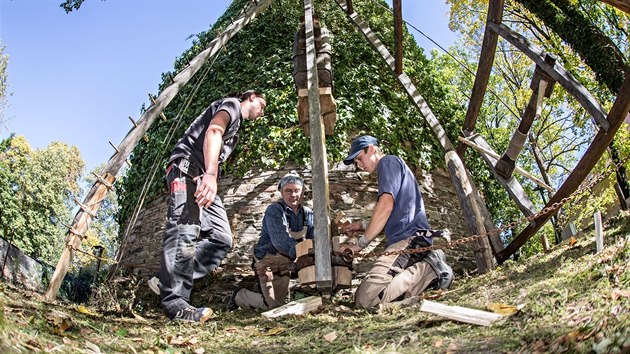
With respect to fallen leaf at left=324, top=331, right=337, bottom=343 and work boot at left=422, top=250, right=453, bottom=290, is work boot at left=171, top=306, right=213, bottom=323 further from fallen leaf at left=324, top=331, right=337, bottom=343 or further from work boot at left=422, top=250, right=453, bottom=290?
work boot at left=422, top=250, right=453, bottom=290

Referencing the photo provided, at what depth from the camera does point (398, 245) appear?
467 cm

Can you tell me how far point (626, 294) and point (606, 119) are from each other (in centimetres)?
252

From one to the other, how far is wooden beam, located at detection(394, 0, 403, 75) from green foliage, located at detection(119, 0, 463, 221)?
557 millimetres

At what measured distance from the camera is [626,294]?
102 inches

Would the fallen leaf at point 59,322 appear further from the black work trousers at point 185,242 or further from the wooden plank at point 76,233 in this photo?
the wooden plank at point 76,233

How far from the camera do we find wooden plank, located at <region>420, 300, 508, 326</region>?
9.59ft

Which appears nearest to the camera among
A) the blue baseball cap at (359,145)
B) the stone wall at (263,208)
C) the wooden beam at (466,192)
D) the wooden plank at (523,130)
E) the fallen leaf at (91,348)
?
the fallen leaf at (91,348)

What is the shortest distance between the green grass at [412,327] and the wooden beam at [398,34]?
3.53 metres

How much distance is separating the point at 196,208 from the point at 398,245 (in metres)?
1.66

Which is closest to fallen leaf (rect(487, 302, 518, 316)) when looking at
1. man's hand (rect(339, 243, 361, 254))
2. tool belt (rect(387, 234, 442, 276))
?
tool belt (rect(387, 234, 442, 276))

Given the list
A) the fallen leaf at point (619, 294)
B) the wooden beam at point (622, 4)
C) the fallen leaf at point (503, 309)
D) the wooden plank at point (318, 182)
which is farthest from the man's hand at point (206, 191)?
the wooden beam at point (622, 4)

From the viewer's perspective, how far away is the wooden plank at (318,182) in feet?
14.9

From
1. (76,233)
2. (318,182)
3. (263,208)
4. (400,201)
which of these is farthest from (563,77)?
(76,233)

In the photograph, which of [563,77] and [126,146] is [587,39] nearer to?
[563,77]
